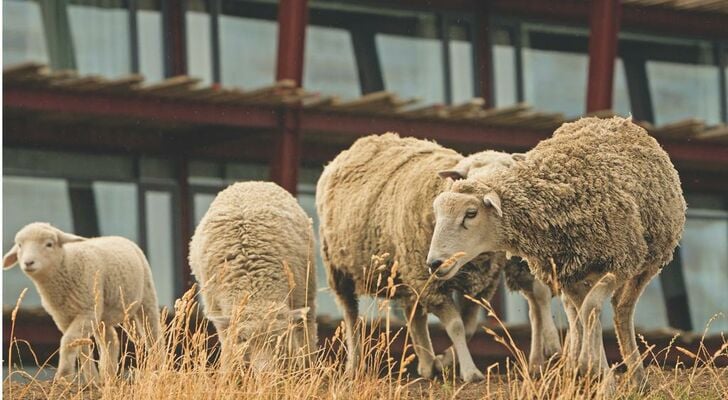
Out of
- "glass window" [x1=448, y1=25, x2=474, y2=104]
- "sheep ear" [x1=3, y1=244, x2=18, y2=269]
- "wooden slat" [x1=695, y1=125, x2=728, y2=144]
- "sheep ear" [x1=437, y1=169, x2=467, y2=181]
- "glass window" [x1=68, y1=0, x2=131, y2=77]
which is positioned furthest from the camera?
"glass window" [x1=448, y1=25, x2=474, y2=104]

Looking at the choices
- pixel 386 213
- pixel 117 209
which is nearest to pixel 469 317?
pixel 386 213

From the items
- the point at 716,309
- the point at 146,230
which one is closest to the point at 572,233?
the point at 146,230

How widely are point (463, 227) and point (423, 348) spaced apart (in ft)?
8.41

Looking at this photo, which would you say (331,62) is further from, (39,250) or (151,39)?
(39,250)

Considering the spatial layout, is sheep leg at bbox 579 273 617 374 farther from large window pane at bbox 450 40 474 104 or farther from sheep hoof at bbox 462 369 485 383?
large window pane at bbox 450 40 474 104

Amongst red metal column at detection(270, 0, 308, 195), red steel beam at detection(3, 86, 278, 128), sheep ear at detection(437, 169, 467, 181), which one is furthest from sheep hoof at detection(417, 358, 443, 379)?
red metal column at detection(270, 0, 308, 195)

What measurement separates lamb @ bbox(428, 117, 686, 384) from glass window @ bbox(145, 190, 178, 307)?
12.4 metres

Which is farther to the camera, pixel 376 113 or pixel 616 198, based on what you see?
pixel 376 113

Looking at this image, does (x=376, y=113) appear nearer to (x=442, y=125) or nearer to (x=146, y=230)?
(x=442, y=125)

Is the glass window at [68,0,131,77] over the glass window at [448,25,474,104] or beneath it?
over

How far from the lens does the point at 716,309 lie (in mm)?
24625

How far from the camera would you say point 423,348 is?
11.2 metres

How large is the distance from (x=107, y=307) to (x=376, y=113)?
7818 mm

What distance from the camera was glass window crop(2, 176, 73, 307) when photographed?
19.7 m
